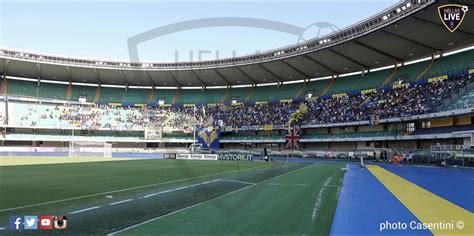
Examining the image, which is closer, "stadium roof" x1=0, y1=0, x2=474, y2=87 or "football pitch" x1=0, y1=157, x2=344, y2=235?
"football pitch" x1=0, y1=157, x2=344, y2=235

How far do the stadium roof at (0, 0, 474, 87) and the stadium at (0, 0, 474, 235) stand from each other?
29cm

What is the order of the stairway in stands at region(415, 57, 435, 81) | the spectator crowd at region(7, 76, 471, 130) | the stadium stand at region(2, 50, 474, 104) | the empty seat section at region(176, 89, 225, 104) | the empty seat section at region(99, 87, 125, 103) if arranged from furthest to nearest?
the empty seat section at region(176, 89, 225, 104), the empty seat section at region(99, 87, 125, 103), the stairway in stands at region(415, 57, 435, 81), the stadium stand at region(2, 50, 474, 104), the spectator crowd at region(7, 76, 471, 130)

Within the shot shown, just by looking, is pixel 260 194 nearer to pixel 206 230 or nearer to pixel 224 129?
pixel 206 230

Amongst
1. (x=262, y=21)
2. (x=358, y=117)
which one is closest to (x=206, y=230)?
(x=262, y=21)

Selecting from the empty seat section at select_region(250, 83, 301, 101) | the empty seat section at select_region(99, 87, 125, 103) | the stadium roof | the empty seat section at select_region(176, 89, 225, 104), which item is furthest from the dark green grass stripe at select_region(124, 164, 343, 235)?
the empty seat section at select_region(99, 87, 125, 103)

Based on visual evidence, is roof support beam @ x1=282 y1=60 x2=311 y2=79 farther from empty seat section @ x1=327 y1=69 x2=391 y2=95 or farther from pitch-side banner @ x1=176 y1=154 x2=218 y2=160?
pitch-side banner @ x1=176 y1=154 x2=218 y2=160

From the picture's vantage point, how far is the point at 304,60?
6069cm

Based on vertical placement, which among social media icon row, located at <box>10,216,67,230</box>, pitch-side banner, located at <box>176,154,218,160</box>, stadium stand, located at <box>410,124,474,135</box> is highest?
stadium stand, located at <box>410,124,474,135</box>

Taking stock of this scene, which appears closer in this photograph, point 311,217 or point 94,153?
point 311,217

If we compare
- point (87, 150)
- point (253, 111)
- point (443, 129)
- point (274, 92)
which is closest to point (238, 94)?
point (253, 111)

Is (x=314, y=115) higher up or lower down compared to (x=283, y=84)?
lower down

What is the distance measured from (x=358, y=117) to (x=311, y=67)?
15.2m

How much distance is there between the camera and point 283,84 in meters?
74.8

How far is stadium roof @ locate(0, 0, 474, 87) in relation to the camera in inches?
1665
